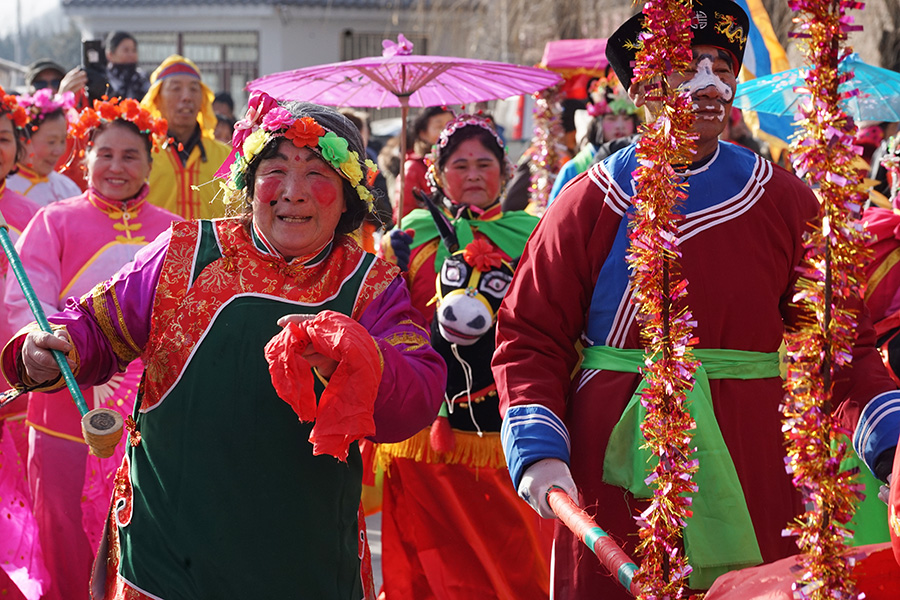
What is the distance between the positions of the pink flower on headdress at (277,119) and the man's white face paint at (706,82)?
0.96m

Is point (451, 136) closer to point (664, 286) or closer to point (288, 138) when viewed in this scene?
point (288, 138)

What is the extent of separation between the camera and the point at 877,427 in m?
2.56

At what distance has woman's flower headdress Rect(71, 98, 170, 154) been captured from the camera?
15.9 feet

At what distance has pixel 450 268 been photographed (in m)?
4.68

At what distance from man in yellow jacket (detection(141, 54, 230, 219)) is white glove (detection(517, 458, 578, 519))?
13.8 feet

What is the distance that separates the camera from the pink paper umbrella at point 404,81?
4945 millimetres

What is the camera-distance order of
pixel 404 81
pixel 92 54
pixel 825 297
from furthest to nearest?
pixel 92 54, pixel 404 81, pixel 825 297

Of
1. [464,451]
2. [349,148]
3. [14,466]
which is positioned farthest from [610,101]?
[349,148]

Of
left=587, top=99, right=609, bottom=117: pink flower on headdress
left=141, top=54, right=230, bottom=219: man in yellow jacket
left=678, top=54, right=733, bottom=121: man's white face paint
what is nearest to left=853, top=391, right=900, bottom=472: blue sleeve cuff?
left=678, top=54, right=733, bottom=121: man's white face paint

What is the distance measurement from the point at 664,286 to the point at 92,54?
288 inches

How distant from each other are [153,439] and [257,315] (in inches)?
15.4

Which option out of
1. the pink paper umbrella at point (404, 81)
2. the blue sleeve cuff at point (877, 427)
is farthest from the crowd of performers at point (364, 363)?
the pink paper umbrella at point (404, 81)

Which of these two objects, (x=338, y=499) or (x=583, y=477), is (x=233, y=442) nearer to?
(x=338, y=499)

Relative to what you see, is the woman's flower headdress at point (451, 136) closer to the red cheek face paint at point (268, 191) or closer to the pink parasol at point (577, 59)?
the red cheek face paint at point (268, 191)
